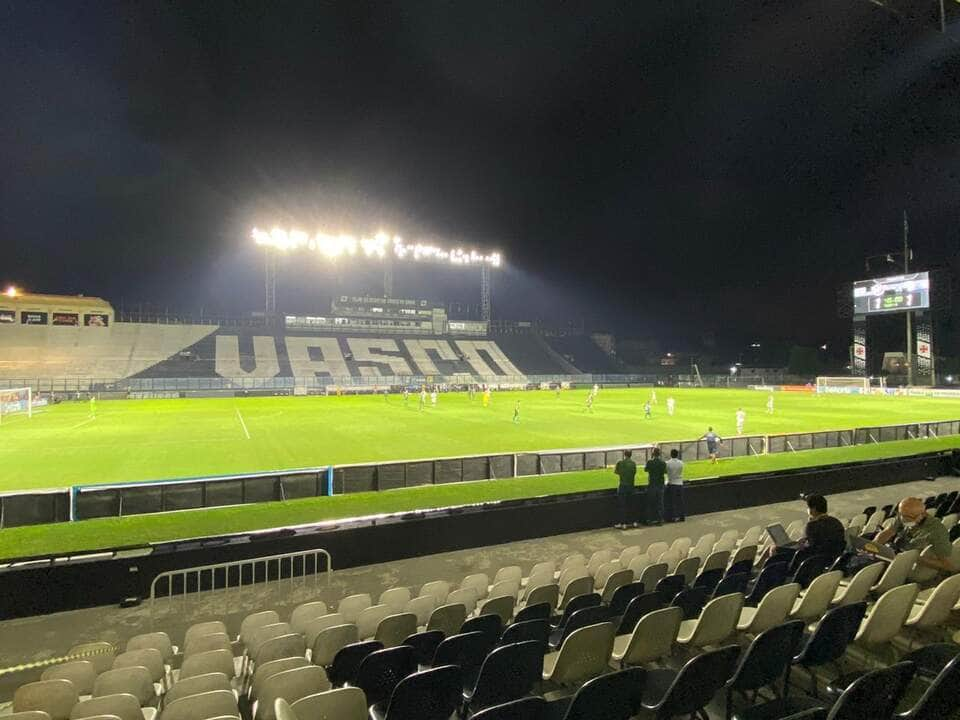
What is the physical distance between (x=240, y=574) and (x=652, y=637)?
6.62 m

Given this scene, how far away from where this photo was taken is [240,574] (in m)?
8.26

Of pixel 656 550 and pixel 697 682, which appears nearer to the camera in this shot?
pixel 697 682

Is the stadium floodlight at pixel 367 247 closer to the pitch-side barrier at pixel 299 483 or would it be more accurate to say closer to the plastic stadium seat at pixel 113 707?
the pitch-side barrier at pixel 299 483

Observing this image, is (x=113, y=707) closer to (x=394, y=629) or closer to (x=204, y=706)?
(x=204, y=706)

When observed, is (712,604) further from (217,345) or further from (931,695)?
(217,345)

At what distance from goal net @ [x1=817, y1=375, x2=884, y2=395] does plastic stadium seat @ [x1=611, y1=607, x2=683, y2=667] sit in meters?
69.0

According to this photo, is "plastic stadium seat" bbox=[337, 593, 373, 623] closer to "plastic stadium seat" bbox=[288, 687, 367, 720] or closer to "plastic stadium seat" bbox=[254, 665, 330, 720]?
"plastic stadium seat" bbox=[254, 665, 330, 720]

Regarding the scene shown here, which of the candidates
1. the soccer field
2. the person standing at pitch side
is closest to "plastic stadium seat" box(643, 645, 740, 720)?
the person standing at pitch side

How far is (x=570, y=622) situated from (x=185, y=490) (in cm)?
1120

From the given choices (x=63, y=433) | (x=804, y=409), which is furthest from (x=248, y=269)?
(x=804, y=409)

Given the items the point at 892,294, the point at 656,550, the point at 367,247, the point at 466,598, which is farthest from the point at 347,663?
the point at 892,294

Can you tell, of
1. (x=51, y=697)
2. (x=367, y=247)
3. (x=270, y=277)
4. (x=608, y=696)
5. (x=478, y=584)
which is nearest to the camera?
(x=608, y=696)

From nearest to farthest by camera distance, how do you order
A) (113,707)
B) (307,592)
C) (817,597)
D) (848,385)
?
(113,707) → (817,597) → (307,592) → (848,385)

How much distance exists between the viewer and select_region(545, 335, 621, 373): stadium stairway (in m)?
86.9
